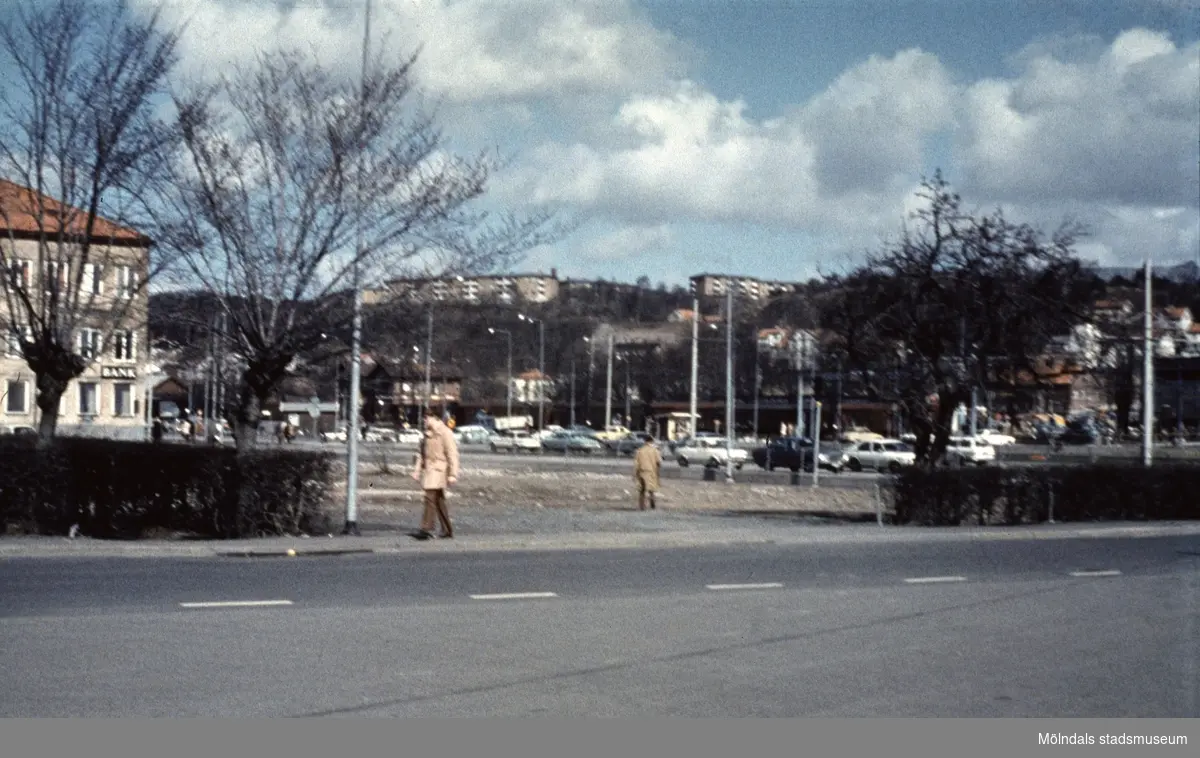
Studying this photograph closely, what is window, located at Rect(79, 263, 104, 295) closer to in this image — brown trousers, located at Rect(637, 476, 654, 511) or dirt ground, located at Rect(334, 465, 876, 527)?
dirt ground, located at Rect(334, 465, 876, 527)

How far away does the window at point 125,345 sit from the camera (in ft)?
76.9

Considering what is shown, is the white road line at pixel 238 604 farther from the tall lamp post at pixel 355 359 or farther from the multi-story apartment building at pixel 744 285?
the multi-story apartment building at pixel 744 285

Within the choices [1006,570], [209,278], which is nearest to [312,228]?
[209,278]

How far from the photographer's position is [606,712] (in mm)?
8688

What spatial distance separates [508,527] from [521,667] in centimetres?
1442

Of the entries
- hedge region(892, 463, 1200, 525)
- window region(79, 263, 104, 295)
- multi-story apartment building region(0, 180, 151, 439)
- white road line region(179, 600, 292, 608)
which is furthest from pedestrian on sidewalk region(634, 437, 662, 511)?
white road line region(179, 600, 292, 608)

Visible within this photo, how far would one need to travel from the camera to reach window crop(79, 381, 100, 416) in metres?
71.8

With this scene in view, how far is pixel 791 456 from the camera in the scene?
63.7 m

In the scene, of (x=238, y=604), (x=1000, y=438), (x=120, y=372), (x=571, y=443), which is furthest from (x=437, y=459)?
(x=1000, y=438)

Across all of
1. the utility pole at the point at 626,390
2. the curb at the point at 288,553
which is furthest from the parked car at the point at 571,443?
the curb at the point at 288,553

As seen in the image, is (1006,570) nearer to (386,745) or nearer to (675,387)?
(386,745)

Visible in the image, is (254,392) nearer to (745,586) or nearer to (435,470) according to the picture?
(435,470)

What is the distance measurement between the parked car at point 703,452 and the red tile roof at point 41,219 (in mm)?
44613

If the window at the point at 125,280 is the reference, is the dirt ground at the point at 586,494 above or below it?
below
